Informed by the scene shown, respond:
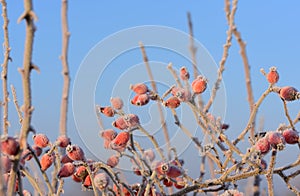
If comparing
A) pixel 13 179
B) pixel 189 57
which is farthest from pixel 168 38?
pixel 13 179

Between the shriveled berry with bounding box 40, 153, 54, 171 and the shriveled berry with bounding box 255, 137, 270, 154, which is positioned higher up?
the shriveled berry with bounding box 40, 153, 54, 171

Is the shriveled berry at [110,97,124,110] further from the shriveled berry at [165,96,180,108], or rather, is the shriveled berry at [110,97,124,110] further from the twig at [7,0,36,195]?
the twig at [7,0,36,195]

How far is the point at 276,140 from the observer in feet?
2.10

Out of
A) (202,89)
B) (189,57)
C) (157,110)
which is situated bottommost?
(202,89)

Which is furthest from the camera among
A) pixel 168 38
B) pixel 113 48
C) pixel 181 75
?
pixel 168 38

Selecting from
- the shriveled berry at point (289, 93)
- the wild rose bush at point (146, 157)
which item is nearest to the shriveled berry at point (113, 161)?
the wild rose bush at point (146, 157)

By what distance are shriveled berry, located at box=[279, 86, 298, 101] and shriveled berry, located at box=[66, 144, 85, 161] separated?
1.23ft

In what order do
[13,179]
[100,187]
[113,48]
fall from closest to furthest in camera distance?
[13,179]
[100,187]
[113,48]

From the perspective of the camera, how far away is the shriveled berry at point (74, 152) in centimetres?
58

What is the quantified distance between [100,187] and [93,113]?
1.16ft

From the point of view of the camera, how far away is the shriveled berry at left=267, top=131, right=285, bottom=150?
0.64 m

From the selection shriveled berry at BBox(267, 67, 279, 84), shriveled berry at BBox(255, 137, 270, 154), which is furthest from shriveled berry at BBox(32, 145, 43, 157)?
shriveled berry at BBox(267, 67, 279, 84)

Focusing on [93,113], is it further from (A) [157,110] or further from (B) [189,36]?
(B) [189,36]

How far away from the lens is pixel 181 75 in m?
0.86
